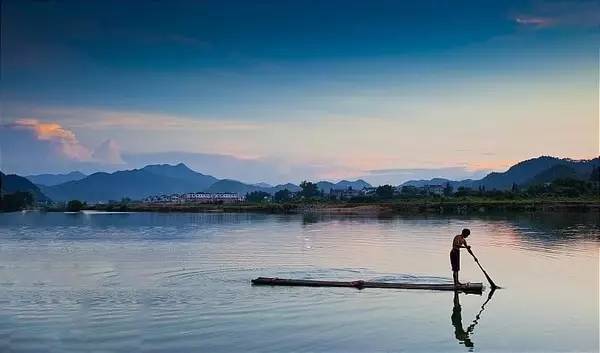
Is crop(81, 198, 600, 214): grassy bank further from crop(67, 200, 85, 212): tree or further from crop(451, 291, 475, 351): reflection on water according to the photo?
crop(451, 291, 475, 351): reflection on water

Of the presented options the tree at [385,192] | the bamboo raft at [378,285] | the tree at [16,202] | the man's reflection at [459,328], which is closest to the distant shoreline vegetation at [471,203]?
the tree at [385,192]

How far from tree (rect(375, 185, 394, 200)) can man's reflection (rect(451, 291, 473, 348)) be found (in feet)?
210

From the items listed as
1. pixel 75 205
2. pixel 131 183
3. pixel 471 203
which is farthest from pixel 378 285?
pixel 131 183

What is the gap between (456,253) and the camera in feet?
38.2

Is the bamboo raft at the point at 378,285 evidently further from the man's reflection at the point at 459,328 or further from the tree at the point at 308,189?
the tree at the point at 308,189

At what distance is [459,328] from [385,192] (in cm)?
6629

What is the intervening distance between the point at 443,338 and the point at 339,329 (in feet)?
4.42

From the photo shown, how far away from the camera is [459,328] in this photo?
29.6ft

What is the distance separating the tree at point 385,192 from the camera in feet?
244

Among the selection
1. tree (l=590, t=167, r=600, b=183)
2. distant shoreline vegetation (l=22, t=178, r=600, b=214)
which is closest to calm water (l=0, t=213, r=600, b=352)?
distant shoreline vegetation (l=22, t=178, r=600, b=214)

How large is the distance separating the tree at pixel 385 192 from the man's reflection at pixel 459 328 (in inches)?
2516

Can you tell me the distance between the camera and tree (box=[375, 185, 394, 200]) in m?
74.3

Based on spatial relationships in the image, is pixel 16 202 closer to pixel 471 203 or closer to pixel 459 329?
pixel 471 203

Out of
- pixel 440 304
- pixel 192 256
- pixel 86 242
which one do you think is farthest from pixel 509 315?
pixel 86 242
